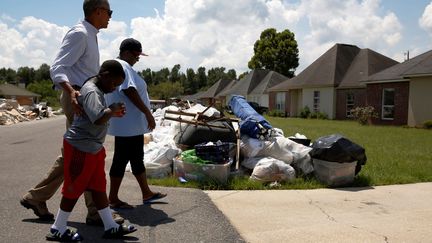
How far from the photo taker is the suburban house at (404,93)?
23.2 metres

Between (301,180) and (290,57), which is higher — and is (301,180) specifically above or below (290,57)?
below

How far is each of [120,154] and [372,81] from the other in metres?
24.8

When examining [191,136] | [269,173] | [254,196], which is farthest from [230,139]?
[254,196]

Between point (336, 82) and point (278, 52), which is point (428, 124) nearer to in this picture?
point (336, 82)

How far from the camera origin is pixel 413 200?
5.82 m

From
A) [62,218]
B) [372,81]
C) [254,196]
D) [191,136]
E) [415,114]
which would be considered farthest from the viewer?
[372,81]

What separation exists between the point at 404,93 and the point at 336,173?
67.0 ft

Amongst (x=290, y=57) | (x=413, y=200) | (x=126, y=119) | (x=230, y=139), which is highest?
(x=290, y=57)

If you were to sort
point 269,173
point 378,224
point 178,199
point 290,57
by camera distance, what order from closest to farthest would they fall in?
point 378,224 < point 178,199 < point 269,173 < point 290,57

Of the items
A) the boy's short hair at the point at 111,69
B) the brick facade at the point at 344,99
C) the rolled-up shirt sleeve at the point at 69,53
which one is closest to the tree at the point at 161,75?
the brick facade at the point at 344,99

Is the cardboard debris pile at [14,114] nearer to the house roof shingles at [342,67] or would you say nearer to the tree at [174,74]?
the house roof shingles at [342,67]

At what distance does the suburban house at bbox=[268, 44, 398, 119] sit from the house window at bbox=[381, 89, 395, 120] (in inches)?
116

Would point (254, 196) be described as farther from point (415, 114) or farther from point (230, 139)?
point (415, 114)

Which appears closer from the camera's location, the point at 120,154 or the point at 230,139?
the point at 120,154
